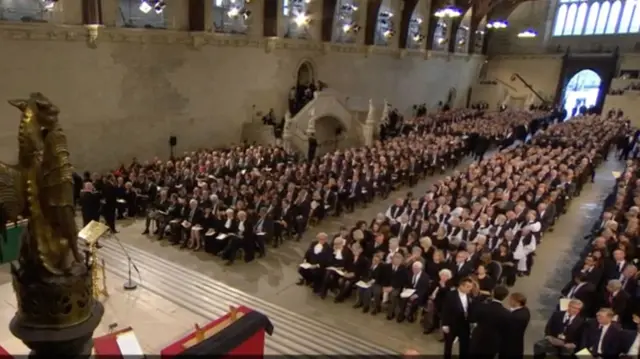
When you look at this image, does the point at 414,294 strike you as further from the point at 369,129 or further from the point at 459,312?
the point at 369,129

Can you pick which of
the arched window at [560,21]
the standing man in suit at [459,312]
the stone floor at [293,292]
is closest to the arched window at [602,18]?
the arched window at [560,21]

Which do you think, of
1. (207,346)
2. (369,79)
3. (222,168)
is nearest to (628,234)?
(207,346)

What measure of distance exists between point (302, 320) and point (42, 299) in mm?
5179

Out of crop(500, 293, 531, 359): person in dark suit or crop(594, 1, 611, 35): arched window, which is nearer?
crop(500, 293, 531, 359): person in dark suit

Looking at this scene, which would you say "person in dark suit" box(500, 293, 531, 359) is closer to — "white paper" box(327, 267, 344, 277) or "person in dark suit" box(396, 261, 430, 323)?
"person in dark suit" box(396, 261, 430, 323)

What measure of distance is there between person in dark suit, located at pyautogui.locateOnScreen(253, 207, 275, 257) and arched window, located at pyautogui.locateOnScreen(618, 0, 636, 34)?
102 feet

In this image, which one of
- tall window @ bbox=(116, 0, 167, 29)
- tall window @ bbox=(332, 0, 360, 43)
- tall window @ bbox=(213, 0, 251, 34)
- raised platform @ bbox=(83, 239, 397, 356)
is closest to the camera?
raised platform @ bbox=(83, 239, 397, 356)

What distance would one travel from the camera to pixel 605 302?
21.8ft

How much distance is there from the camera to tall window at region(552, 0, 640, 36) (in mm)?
30625

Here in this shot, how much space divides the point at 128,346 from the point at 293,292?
14.6ft

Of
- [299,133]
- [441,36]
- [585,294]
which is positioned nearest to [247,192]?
[585,294]

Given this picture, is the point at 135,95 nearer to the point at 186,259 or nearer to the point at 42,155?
the point at 186,259

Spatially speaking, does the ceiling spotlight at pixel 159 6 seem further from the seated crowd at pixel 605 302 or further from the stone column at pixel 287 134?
the seated crowd at pixel 605 302

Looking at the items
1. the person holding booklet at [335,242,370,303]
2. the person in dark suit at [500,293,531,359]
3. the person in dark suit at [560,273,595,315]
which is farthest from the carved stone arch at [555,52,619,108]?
the person in dark suit at [500,293,531,359]
